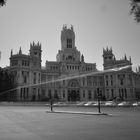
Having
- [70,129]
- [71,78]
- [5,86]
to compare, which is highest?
[71,78]

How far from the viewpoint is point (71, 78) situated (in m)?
99.3

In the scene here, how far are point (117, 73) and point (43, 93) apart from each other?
34731mm

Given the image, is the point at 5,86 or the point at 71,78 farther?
the point at 71,78

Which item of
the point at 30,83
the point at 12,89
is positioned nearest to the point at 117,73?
the point at 30,83

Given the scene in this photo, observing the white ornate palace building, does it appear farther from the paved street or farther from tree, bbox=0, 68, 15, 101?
the paved street

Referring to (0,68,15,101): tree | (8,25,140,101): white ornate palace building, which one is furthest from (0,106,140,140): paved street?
(8,25,140,101): white ornate palace building

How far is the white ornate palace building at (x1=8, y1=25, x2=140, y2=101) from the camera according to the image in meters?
91.8

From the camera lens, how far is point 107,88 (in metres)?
100

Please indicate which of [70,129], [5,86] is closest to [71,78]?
[5,86]

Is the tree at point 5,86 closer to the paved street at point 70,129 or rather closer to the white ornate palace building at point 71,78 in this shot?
the white ornate palace building at point 71,78

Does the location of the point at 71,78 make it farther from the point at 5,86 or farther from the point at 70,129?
the point at 70,129

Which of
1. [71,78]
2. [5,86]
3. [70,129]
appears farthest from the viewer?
[71,78]

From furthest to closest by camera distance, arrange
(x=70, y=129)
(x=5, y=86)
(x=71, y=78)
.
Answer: (x=71, y=78), (x=5, y=86), (x=70, y=129)

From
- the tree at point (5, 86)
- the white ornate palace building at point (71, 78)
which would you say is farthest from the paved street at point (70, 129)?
the white ornate palace building at point (71, 78)
